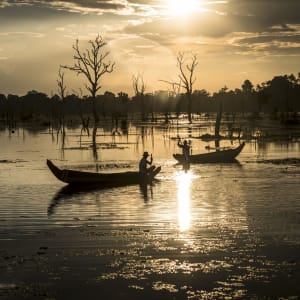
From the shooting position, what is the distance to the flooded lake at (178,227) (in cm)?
1175

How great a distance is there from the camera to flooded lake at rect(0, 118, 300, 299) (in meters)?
11.8

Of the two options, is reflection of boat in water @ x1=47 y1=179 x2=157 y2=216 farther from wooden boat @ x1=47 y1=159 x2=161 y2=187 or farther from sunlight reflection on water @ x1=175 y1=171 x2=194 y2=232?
sunlight reflection on water @ x1=175 y1=171 x2=194 y2=232

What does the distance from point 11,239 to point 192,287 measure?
226 inches

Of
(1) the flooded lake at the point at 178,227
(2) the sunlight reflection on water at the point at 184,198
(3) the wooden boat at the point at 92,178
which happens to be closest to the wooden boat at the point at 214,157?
(1) the flooded lake at the point at 178,227

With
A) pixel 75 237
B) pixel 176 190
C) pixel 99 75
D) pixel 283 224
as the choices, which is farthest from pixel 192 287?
pixel 99 75

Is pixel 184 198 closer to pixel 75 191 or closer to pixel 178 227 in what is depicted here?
pixel 75 191

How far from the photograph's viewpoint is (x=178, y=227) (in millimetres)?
16672

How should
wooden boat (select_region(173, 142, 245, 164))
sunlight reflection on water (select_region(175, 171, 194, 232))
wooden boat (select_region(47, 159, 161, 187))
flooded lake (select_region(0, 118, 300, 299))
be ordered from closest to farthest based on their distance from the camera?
flooded lake (select_region(0, 118, 300, 299)) → sunlight reflection on water (select_region(175, 171, 194, 232)) → wooden boat (select_region(47, 159, 161, 187)) → wooden boat (select_region(173, 142, 245, 164))

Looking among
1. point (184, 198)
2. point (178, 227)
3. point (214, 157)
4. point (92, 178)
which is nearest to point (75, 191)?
point (92, 178)

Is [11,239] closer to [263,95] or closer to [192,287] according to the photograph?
[192,287]

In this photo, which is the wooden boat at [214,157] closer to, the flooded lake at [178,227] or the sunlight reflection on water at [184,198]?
the flooded lake at [178,227]

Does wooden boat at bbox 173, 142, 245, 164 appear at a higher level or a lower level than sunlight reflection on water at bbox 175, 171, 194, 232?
higher

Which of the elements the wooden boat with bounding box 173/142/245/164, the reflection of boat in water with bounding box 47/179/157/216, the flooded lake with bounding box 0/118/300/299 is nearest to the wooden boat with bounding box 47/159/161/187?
the reflection of boat in water with bounding box 47/179/157/216

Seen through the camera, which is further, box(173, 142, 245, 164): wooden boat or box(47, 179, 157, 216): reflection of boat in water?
box(173, 142, 245, 164): wooden boat
